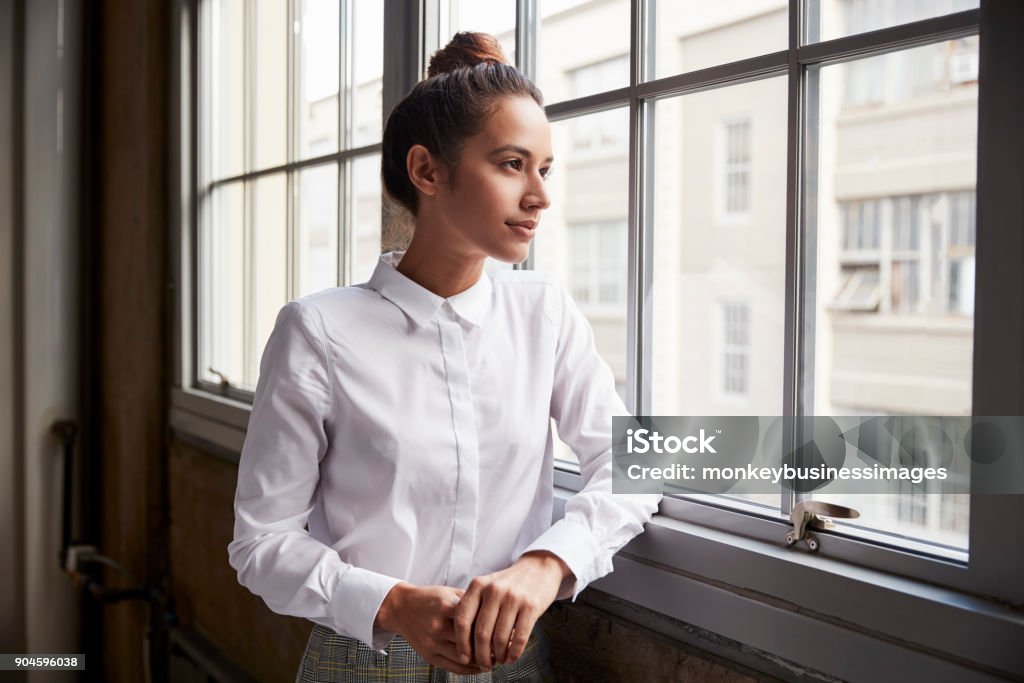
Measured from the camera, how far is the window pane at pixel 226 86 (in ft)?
8.11

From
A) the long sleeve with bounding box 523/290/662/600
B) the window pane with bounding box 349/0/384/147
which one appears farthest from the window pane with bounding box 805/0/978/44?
the window pane with bounding box 349/0/384/147

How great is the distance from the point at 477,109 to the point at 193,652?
2.02 meters

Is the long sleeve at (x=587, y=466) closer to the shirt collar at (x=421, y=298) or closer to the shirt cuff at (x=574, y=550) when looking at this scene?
the shirt cuff at (x=574, y=550)

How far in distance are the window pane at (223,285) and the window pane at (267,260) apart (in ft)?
0.23

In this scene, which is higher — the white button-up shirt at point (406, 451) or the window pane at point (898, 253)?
the window pane at point (898, 253)

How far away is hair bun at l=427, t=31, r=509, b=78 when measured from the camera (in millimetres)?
1077

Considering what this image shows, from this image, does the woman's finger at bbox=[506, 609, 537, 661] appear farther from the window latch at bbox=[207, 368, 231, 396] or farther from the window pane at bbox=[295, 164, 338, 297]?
the window latch at bbox=[207, 368, 231, 396]

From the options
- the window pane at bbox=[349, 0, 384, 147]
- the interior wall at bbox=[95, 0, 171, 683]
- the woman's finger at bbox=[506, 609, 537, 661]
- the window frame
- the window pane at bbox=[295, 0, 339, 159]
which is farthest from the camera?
the interior wall at bbox=[95, 0, 171, 683]

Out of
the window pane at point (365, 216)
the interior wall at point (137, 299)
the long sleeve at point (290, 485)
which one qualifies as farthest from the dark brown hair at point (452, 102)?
the interior wall at point (137, 299)

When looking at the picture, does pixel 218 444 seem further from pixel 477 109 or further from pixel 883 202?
pixel 883 202

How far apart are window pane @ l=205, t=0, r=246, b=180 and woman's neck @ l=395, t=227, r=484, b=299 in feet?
5.05

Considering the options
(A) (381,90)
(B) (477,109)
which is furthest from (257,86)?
(B) (477,109)

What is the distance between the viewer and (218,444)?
2273 mm

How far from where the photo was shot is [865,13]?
96 centimetres
